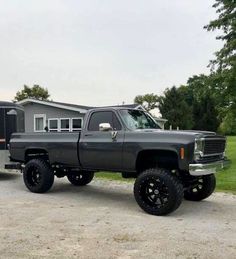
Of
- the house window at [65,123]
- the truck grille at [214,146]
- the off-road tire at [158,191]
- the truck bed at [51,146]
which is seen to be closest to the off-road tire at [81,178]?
the truck bed at [51,146]

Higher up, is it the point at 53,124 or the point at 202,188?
the point at 53,124

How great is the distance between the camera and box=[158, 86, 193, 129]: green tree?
186 ft

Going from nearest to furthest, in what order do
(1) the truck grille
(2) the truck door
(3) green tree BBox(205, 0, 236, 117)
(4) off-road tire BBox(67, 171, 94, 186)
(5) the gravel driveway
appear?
(5) the gravel driveway → (1) the truck grille → (2) the truck door → (4) off-road tire BBox(67, 171, 94, 186) → (3) green tree BBox(205, 0, 236, 117)

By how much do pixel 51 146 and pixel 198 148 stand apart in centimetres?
374

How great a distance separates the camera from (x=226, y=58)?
21.3 m

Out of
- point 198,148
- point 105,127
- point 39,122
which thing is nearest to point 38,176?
point 105,127

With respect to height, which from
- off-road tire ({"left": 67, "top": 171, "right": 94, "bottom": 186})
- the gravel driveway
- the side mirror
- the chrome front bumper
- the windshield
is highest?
the windshield

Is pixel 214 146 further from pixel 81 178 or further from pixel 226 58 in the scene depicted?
pixel 226 58

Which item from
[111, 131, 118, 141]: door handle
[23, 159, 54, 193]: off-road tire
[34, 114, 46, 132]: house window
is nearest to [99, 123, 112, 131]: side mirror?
[111, 131, 118, 141]: door handle

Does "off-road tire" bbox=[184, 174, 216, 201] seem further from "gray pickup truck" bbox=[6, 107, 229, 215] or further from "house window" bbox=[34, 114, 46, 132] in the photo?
"house window" bbox=[34, 114, 46, 132]

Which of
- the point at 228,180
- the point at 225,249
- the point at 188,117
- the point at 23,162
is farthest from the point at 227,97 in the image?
the point at 188,117

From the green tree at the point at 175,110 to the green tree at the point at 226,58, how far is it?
33731mm

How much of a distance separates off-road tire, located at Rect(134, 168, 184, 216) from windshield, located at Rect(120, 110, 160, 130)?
125 centimetres

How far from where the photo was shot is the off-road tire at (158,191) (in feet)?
25.2
